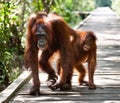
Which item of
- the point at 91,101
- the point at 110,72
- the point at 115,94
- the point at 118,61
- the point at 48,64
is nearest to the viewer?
the point at 91,101

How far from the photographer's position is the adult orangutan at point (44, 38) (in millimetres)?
4469

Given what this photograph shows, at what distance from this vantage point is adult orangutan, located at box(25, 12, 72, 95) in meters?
4.47

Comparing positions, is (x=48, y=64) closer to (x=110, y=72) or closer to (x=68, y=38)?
(x=68, y=38)

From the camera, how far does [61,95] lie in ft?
15.6

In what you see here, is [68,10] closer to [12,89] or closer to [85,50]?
[85,50]

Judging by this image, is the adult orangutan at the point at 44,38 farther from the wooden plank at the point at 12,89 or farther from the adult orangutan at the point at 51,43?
the wooden plank at the point at 12,89

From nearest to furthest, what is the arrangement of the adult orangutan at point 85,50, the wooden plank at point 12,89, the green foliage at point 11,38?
the wooden plank at point 12,89, the adult orangutan at point 85,50, the green foliage at point 11,38

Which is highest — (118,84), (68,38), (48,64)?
(68,38)

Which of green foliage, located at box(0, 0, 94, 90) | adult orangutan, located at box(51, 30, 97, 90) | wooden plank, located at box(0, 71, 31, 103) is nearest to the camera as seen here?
wooden plank, located at box(0, 71, 31, 103)

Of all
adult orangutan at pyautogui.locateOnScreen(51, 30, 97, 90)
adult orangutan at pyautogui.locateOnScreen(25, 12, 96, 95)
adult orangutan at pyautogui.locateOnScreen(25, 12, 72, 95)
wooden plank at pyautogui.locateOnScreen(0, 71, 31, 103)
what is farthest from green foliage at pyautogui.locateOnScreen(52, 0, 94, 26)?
adult orangutan at pyautogui.locateOnScreen(25, 12, 72, 95)

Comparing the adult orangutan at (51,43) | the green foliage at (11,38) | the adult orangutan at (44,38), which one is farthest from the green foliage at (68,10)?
the adult orangutan at (44,38)

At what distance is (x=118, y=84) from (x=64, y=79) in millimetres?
984

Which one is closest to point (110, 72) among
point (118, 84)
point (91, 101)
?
point (118, 84)

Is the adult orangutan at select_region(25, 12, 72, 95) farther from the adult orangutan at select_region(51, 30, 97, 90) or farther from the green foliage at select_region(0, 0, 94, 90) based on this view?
the green foliage at select_region(0, 0, 94, 90)
